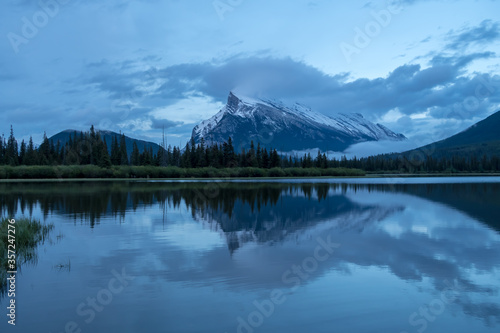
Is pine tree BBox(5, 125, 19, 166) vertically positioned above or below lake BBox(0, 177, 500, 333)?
above

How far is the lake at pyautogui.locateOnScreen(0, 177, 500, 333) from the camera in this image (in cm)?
1057

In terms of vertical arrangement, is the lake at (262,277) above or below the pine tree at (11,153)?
below

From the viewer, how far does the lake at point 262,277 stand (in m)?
10.6

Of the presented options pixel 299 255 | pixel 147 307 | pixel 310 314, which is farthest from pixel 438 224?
pixel 147 307

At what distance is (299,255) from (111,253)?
7820 mm

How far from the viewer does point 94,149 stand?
145375mm

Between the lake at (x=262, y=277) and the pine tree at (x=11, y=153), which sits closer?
the lake at (x=262, y=277)

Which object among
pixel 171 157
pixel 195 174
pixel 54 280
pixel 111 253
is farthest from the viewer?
pixel 171 157

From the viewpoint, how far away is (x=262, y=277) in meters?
14.4

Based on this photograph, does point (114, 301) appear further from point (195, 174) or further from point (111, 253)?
point (195, 174)

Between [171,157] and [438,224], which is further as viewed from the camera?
[171,157]

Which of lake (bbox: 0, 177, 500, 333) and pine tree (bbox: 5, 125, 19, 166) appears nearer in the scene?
lake (bbox: 0, 177, 500, 333)

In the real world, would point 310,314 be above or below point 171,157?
below

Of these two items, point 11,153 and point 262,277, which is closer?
point 262,277
